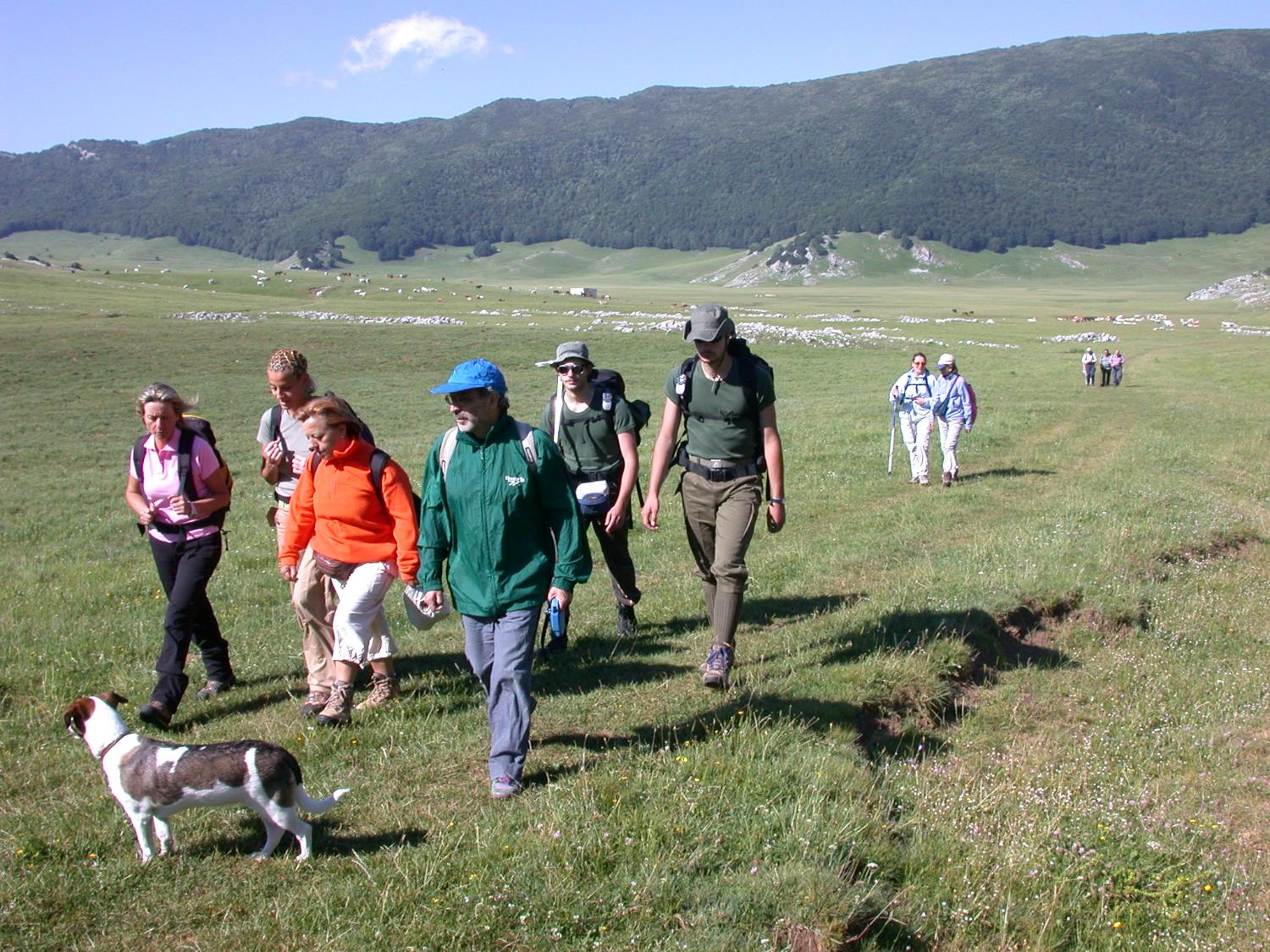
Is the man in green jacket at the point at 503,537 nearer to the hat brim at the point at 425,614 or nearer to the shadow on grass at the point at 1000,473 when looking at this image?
the hat brim at the point at 425,614

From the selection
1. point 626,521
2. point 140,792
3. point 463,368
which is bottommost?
point 140,792

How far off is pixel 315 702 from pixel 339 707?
0.37 m

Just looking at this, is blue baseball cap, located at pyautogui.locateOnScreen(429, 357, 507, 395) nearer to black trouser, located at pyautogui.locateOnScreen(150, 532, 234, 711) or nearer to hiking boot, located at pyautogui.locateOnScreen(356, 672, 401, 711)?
hiking boot, located at pyautogui.locateOnScreen(356, 672, 401, 711)

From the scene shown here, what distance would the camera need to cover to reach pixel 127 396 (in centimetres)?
3609

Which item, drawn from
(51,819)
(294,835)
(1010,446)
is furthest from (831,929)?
(1010,446)

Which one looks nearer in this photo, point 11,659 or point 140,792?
point 140,792

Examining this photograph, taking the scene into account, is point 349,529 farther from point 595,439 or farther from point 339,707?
point 595,439

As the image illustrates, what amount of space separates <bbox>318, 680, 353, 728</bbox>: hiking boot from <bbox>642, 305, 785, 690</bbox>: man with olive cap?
2.12 metres

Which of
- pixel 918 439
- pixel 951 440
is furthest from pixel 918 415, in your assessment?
pixel 951 440

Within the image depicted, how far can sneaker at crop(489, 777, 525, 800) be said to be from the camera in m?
4.80

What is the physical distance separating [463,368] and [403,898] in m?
2.35

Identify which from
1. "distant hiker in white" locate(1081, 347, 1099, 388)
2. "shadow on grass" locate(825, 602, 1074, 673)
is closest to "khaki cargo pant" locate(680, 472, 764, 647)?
"shadow on grass" locate(825, 602, 1074, 673)

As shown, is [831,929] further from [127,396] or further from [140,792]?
[127,396]

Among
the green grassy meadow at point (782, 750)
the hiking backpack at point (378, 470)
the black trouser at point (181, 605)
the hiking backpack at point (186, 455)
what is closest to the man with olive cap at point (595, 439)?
the green grassy meadow at point (782, 750)
